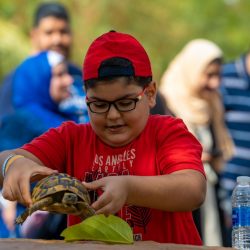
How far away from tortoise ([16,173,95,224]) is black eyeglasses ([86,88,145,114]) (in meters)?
0.45

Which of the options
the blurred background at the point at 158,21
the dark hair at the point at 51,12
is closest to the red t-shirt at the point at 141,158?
the dark hair at the point at 51,12

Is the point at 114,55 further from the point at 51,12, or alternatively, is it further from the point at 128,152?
the point at 51,12

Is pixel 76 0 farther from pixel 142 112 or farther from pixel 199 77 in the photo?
pixel 142 112

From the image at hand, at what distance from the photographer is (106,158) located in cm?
476

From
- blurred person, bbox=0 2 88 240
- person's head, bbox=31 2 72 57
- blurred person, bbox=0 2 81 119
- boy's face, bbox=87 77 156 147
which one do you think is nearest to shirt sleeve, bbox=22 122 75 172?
boy's face, bbox=87 77 156 147

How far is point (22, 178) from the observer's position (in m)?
4.41

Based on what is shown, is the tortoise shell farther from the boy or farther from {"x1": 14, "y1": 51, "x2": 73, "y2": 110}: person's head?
{"x1": 14, "y1": 51, "x2": 73, "y2": 110}: person's head

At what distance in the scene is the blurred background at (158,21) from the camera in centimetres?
1692

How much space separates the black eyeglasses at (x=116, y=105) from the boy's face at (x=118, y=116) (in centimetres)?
1

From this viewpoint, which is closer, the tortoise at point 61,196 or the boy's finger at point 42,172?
the tortoise at point 61,196

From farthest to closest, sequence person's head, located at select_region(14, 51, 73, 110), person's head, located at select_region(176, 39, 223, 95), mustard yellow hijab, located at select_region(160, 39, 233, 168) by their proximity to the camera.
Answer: person's head, located at select_region(176, 39, 223, 95) < mustard yellow hijab, located at select_region(160, 39, 233, 168) < person's head, located at select_region(14, 51, 73, 110)

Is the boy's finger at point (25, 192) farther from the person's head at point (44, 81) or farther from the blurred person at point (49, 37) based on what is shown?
the blurred person at point (49, 37)

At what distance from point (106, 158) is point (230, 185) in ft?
17.2

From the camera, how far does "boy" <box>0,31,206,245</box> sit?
4.48 metres
